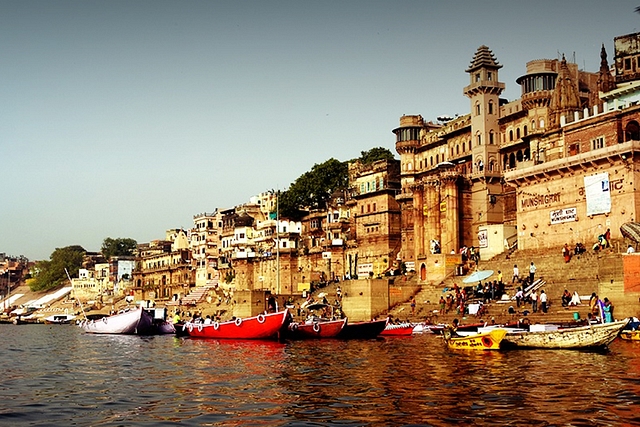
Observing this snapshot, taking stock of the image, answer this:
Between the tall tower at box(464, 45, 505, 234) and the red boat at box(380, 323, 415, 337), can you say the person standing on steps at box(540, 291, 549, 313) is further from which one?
the tall tower at box(464, 45, 505, 234)

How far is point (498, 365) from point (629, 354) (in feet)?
15.1

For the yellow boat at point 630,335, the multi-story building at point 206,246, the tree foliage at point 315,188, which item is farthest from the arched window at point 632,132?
the multi-story building at point 206,246

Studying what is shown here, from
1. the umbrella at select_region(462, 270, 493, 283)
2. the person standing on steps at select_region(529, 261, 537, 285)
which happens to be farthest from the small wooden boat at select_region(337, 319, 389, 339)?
the person standing on steps at select_region(529, 261, 537, 285)

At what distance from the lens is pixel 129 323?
52125mm

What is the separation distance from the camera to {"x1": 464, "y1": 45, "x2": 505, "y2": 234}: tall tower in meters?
54.5

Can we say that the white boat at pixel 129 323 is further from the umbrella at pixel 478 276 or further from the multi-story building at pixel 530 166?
the umbrella at pixel 478 276

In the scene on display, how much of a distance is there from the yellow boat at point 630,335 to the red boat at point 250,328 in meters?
15.8

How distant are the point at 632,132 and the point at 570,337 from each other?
20691 millimetres

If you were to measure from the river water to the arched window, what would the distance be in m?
18.0

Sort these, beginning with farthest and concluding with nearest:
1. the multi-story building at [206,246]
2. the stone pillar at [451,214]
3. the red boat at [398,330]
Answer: the multi-story building at [206,246]
the stone pillar at [451,214]
the red boat at [398,330]

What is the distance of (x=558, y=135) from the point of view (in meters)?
48.8

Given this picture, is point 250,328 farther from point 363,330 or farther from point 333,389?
point 333,389

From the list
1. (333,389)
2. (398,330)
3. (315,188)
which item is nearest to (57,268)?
(315,188)

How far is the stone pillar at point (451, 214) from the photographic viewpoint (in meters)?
53.9
